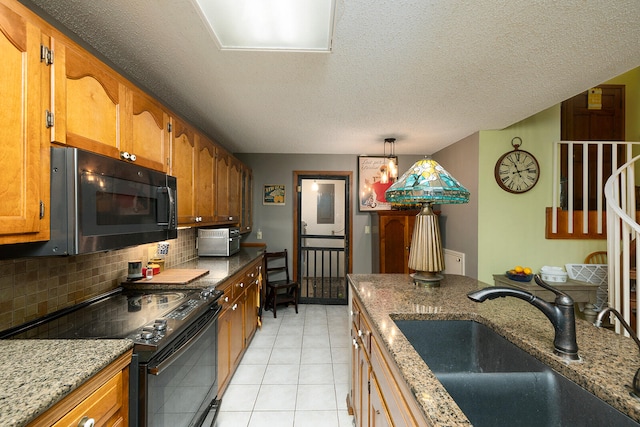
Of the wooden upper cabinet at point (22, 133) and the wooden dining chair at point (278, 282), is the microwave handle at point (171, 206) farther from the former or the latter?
the wooden dining chair at point (278, 282)

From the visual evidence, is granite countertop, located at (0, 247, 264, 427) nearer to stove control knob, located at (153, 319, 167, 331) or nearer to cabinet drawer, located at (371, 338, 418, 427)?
stove control knob, located at (153, 319, 167, 331)

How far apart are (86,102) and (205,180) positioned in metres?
1.35

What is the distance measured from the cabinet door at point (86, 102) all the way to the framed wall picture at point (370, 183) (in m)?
3.34

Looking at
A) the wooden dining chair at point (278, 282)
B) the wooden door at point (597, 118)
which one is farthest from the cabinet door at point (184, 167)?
the wooden door at point (597, 118)

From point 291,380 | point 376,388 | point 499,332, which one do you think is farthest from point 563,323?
point 291,380

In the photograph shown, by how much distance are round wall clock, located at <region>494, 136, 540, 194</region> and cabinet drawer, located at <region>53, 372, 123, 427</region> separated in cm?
351

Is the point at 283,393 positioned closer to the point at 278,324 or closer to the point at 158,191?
the point at 278,324

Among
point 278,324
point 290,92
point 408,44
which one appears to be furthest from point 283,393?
point 408,44

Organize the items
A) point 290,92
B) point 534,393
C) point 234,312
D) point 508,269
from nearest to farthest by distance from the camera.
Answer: point 534,393 → point 290,92 → point 234,312 → point 508,269

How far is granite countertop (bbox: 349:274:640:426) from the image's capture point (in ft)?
2.17

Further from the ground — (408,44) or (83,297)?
(408,44)

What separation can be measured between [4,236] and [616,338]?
2.13 meters

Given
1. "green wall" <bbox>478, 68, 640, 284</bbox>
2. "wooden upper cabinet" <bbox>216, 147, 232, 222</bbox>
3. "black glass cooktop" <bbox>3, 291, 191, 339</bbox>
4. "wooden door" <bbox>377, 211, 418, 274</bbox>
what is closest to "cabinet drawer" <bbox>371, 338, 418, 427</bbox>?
"black glass cooktop" <bbox>3, 291, 191, 339</bbox>

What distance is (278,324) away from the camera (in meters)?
3.58
